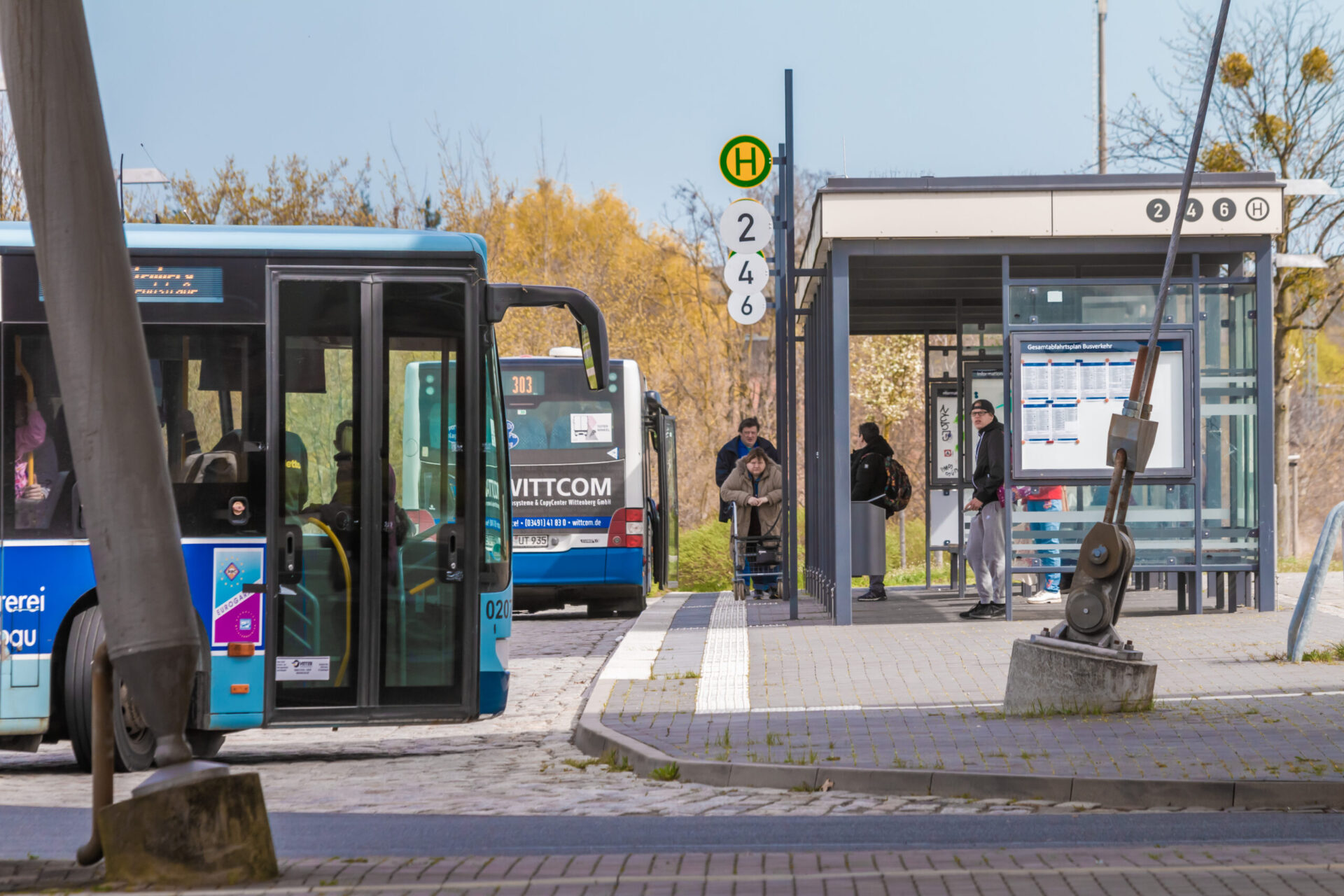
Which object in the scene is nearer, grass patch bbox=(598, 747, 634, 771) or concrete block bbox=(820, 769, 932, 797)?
concrete block bbox=(820, 769, 932, 797)

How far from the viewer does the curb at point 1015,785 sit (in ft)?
21.4

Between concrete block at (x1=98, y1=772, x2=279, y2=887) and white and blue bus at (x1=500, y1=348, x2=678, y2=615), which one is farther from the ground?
white and blue bus at (x1=500, y1=348, x2=678, y2=615)

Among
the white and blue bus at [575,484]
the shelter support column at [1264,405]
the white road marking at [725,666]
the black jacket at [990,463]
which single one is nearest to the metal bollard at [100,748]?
the white road marking at [725,666]

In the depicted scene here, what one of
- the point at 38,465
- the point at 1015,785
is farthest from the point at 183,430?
the point at 1015,785

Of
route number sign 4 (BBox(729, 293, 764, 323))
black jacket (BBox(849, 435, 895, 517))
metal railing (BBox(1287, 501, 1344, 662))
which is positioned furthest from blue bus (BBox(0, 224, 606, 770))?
black jacket (BBox(849, 435, 895, 517))

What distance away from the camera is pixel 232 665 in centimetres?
854

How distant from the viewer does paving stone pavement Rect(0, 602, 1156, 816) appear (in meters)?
6.97

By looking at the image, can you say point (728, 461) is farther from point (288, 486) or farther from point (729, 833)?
point (729, 833)

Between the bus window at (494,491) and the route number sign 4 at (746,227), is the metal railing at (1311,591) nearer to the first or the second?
the bus window at (494,491)

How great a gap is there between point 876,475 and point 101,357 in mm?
12356

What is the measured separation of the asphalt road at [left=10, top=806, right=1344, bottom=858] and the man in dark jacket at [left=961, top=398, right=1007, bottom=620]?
807 centimetres

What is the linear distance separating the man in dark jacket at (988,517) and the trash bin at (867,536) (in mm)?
1801

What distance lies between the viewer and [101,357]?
5.04 m

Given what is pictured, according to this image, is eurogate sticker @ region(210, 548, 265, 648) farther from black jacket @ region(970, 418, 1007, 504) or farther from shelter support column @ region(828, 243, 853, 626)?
black jacket @ region(970, 418, 1007, 504)
